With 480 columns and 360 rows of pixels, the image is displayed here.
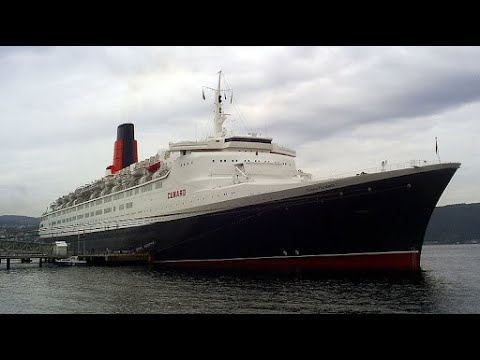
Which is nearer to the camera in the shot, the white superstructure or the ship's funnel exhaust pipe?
the white superstructure

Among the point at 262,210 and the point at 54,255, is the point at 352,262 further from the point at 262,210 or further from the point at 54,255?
the point at 54,255

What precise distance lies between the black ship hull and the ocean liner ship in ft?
0.17

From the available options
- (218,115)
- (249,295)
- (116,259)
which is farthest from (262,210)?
(116,259)

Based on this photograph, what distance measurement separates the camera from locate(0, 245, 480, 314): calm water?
58.2 ft

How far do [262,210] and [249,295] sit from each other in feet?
26.2

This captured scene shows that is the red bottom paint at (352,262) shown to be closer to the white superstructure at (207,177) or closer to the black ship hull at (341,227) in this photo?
the black ship hull at (341,227)

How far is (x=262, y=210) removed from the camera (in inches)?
1082

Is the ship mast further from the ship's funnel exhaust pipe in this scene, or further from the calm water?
the ship's funnel exhaust pipe

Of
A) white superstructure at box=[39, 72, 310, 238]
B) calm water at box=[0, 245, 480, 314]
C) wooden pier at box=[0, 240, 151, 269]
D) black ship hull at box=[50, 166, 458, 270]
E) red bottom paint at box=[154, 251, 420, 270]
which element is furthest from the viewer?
wooden pier at box=[0, 240, 151, 269]

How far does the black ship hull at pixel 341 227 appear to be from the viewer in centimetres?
2462

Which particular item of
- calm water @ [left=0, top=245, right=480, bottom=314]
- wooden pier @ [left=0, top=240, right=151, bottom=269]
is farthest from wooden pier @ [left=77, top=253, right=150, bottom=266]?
calm water @ [left=0, top=245, right=480, bottom=314]

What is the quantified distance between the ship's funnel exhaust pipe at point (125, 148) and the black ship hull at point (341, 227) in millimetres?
28066
